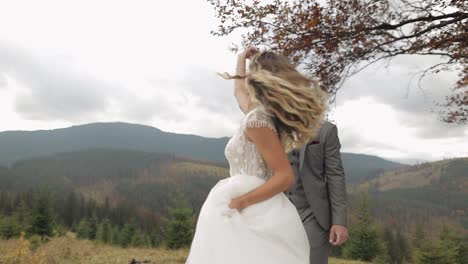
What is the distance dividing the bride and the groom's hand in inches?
32.8

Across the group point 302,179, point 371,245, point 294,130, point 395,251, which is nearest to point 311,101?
point 294,130

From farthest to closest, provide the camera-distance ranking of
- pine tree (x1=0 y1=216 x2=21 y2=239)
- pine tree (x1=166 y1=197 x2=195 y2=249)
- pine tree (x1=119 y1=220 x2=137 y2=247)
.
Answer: pine tree (x1=119 y1=220 x2=137 y2=247)
pine tree (x1=0 y1=216 x2=21 y2=239)
pine tree (x1=166 y1=197 x2=195 y2=249)

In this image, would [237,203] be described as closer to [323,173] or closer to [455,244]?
[323,173]

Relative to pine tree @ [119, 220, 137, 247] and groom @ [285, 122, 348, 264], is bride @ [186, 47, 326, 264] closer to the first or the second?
groom @ [285, 122, 348, 264]

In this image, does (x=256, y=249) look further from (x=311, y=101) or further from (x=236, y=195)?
(x=311, y=101)

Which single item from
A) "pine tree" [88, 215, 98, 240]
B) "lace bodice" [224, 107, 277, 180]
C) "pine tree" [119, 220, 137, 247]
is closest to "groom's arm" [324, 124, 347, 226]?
"lace bodice" [224, 107, 277, 180]

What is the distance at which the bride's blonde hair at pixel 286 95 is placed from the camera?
272 centimetres

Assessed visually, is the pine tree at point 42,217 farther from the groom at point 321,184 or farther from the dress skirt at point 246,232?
the dress skirt at point 246,232

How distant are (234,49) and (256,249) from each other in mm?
8164

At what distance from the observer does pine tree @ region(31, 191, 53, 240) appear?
40.8 meters

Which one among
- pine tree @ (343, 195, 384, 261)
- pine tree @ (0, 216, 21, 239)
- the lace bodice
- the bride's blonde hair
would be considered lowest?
pine tree @ (343, 195, 384, 261)

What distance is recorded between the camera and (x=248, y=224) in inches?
110

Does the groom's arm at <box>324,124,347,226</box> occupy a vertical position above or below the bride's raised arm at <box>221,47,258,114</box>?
below

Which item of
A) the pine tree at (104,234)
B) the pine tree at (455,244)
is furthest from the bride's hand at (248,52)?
the pine tree at (104,234)
